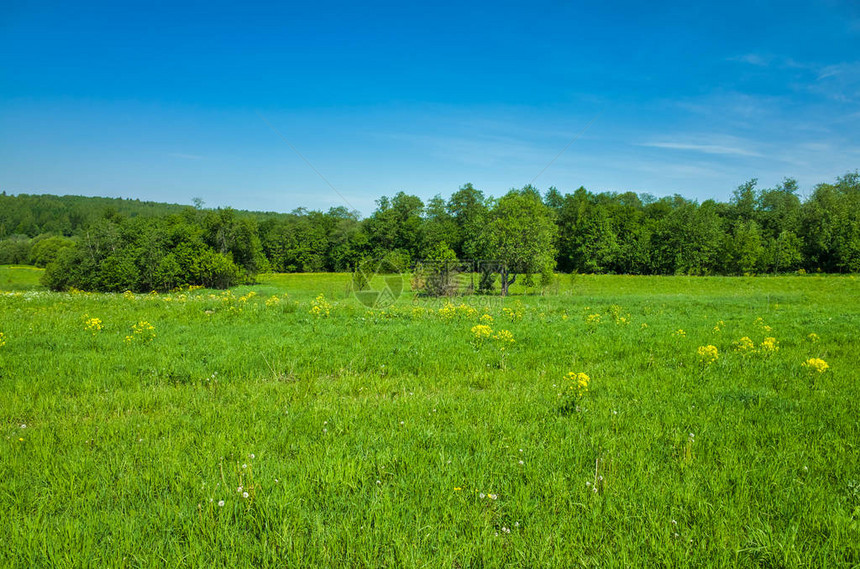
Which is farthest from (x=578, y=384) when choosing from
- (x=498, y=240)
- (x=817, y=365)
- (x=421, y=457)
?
(x=498, y=240)

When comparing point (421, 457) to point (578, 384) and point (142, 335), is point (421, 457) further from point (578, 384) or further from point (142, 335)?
point (142, 335)

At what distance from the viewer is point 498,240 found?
123 ft

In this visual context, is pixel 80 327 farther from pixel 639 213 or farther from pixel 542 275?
pixel 639 213

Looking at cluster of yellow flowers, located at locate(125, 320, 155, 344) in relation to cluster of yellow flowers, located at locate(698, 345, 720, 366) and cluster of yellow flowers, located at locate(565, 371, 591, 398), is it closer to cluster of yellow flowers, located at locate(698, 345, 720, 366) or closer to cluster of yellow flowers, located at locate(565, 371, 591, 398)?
cluster of yellow flowers, located at locate(565, 371, 591, 398)

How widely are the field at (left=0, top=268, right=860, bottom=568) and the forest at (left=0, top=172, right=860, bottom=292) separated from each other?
31.3 metres

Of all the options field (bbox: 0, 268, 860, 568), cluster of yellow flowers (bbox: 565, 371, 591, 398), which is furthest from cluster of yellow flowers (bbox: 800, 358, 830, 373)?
cluster of yellow flowers (bbox: 565, 371, 591, 398)

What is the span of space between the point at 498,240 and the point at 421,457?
113 ft

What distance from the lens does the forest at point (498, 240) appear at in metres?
43.3

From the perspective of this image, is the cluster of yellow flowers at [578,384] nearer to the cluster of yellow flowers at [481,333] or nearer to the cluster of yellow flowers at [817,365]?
the cluster of yellow flowers at [481,333]

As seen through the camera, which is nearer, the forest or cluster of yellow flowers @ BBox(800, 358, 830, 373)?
cluster of yellow flowers @ BBox(800, 358, 830, 373)

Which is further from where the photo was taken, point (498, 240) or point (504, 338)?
point (498, 240)

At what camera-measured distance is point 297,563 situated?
274 centimetres

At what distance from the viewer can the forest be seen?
43281 millimetres

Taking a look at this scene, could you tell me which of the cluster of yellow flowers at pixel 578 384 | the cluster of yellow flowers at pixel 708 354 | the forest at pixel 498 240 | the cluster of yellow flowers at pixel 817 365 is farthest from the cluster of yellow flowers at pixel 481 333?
the forest at pixel 498 240
